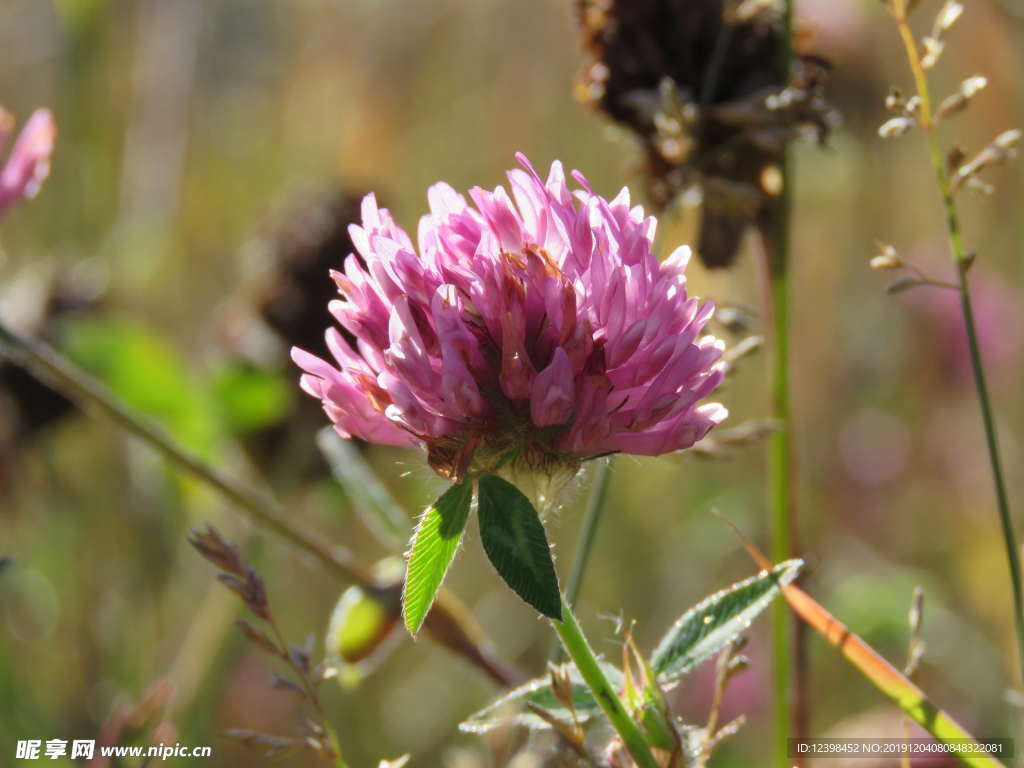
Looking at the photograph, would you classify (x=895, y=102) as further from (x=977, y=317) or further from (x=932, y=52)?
(x=977, y=317)

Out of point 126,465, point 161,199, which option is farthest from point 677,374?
point 161,199

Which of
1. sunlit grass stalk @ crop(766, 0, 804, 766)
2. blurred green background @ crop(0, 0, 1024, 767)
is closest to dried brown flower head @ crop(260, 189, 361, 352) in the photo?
blurred green background @ crop(0, 0, 1024, 767)

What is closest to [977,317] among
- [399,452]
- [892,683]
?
[399,452]

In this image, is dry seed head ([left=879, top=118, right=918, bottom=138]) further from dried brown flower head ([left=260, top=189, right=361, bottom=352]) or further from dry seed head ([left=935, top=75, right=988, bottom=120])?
dried brown flower head ([left=260, top=189, right=361, bottom=352])

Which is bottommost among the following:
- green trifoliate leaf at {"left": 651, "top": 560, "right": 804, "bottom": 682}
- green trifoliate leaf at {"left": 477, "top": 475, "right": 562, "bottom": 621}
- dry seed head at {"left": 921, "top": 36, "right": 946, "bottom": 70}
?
green trifoliate leaf at {"left": 651, "top": 560, "right": 804, "bottom": 682}

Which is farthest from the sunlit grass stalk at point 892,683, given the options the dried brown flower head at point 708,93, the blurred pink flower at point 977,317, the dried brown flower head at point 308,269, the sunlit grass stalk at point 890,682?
the blurred pink flower at point 977,317

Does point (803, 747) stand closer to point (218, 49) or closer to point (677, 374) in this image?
point (677, 374)
